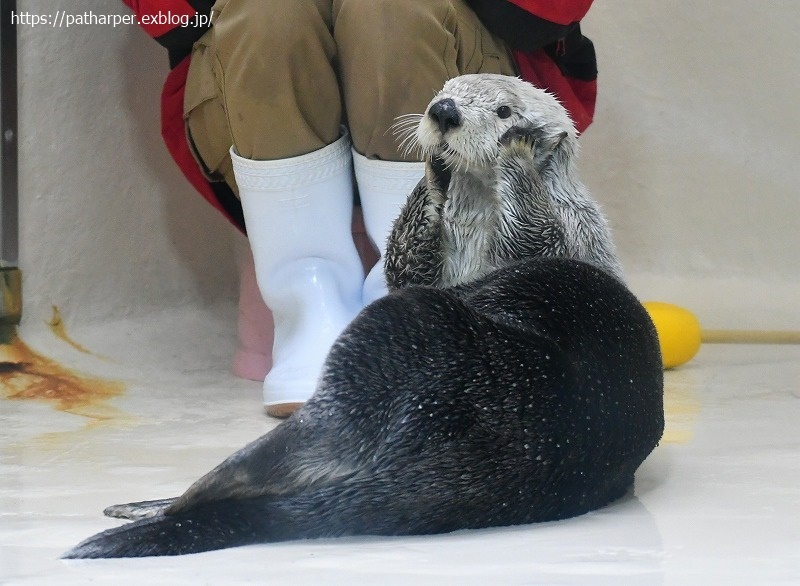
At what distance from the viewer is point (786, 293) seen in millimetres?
3062

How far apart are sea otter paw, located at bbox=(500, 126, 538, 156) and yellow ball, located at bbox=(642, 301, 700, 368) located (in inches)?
44.6

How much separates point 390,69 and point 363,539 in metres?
0.97

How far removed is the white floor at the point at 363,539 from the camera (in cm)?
100

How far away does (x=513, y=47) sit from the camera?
1990 mm

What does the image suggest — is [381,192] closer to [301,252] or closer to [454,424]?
[301,252]

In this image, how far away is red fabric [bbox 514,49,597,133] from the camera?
2.04 m

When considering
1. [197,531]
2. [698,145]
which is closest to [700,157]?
[698,145]

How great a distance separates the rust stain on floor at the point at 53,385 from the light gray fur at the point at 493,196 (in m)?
0.83

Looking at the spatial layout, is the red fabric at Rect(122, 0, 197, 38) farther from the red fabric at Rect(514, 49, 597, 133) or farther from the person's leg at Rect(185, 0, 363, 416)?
the red fabric at Rect(514, 49, 597, 133)

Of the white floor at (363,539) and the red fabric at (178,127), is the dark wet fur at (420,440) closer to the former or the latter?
the white floor at (363,539)

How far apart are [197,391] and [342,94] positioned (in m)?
0.69

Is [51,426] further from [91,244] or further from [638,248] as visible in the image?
[638,248]

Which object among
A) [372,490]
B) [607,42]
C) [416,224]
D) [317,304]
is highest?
[607,42]

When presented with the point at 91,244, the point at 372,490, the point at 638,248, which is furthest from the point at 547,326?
the point at 638,248
